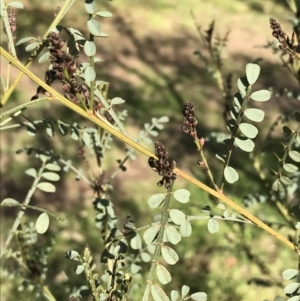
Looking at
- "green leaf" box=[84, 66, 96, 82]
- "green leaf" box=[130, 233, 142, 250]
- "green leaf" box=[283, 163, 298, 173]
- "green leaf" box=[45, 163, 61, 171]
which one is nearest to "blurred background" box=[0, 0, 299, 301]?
"green leaf" box=[45, 163, 61, 171]

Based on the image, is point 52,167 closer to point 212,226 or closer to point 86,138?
point 86,138

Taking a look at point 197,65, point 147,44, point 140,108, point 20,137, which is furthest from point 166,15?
point 20,137

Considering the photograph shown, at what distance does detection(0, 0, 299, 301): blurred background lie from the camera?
9.37 ft

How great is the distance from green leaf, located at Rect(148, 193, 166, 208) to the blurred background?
75 cm

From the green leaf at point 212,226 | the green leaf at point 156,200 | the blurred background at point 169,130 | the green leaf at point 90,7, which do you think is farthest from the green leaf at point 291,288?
the blurred background at point 169,130

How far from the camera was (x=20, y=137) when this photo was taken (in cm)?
404

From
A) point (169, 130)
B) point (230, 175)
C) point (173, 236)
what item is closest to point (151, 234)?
point (173, 236)

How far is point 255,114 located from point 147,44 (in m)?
4.95

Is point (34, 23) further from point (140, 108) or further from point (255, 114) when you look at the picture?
point (255, 114)

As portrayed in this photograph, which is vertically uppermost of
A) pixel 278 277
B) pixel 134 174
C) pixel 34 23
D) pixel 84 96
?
pixel 84 96

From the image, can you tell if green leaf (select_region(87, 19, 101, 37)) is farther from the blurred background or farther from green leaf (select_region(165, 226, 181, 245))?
the blurred background

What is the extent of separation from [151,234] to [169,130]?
340 cm

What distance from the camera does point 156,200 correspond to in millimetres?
794

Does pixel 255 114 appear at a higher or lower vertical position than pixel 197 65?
higher
